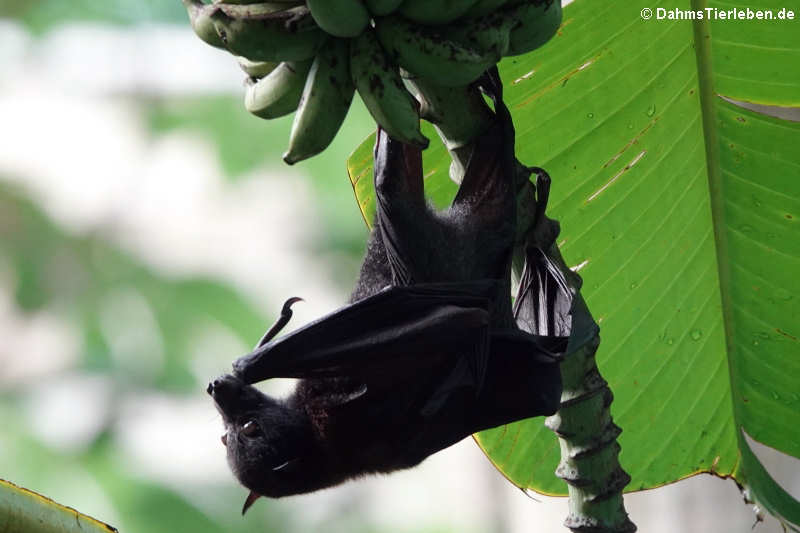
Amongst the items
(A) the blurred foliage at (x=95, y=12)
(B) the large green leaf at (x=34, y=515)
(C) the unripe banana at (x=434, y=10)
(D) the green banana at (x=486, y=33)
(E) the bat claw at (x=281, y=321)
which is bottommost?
(A) the blurred foliage at (x=95, y=12)

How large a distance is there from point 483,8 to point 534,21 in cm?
6

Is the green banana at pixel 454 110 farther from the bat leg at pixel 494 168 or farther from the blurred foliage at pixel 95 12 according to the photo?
the blurred foliage at pixel 95 12

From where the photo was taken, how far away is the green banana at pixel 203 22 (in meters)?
0.89

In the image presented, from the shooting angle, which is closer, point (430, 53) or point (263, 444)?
point (430, 53)

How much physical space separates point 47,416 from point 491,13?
18.8 feet

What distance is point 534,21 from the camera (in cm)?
94

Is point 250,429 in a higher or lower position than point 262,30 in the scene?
lower

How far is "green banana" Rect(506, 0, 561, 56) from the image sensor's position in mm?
930

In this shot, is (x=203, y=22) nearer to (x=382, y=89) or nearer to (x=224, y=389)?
(x=382, y=89)

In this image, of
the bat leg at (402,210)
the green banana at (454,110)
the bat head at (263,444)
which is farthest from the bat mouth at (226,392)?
the green banana at (454,110)

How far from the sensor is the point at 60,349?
662 cm

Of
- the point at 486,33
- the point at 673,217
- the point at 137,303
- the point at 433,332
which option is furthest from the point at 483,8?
the point at 137,303

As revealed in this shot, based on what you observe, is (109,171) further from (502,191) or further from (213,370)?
(502,191)

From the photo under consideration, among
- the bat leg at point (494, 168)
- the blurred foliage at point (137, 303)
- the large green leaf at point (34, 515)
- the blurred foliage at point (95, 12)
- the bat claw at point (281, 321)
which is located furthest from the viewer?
the blurred foliage at point (95, 12)
